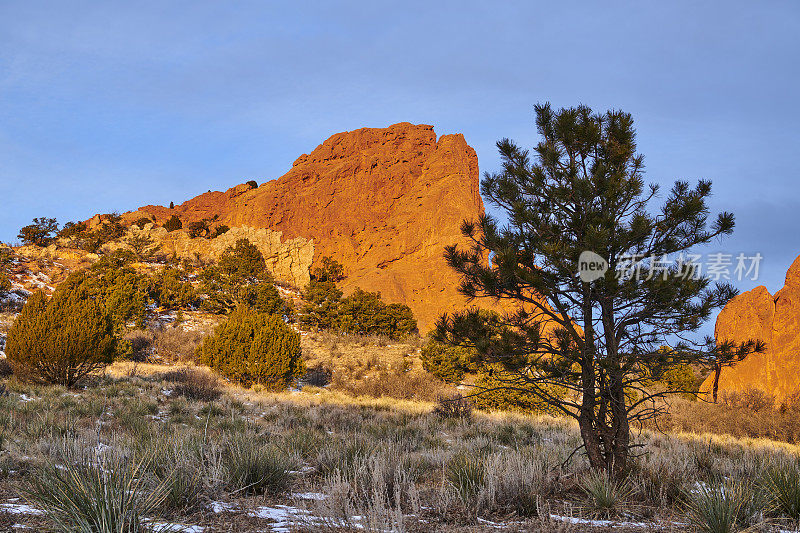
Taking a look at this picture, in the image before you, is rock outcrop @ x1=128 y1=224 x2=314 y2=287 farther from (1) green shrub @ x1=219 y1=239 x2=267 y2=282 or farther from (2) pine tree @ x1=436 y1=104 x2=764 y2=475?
(2) pine tree @ x1=436 y1=104 x2=764 y2=475

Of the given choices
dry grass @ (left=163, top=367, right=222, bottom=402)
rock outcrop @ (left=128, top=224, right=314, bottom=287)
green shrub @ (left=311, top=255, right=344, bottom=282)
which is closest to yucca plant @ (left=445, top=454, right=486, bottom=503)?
dry grass @ (left=163, top=367, right=222, bottom=402)

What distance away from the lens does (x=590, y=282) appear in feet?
17.5

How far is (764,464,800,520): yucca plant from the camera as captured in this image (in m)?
4.47

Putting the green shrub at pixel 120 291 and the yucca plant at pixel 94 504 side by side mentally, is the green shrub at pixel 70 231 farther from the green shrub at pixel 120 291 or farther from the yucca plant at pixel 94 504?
the yucca plant at pixel 94 504

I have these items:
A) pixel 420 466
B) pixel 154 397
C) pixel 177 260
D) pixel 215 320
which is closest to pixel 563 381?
pixel 420 466

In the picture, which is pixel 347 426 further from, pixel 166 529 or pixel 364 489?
pixel 166 529

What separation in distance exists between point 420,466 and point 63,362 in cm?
1369

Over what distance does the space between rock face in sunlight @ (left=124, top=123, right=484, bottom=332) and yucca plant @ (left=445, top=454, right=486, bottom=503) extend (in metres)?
43.0

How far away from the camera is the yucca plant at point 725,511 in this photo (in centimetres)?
360

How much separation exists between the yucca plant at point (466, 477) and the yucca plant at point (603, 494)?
987 mm

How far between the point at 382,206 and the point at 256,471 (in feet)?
187

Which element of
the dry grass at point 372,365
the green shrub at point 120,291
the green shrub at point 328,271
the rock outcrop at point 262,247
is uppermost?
the rock outcrop at point 262,247

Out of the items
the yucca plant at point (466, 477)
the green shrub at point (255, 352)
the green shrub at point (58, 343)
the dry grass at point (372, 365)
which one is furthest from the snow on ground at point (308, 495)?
the green shrub at point (255, 352)

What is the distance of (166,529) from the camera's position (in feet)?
9.82
